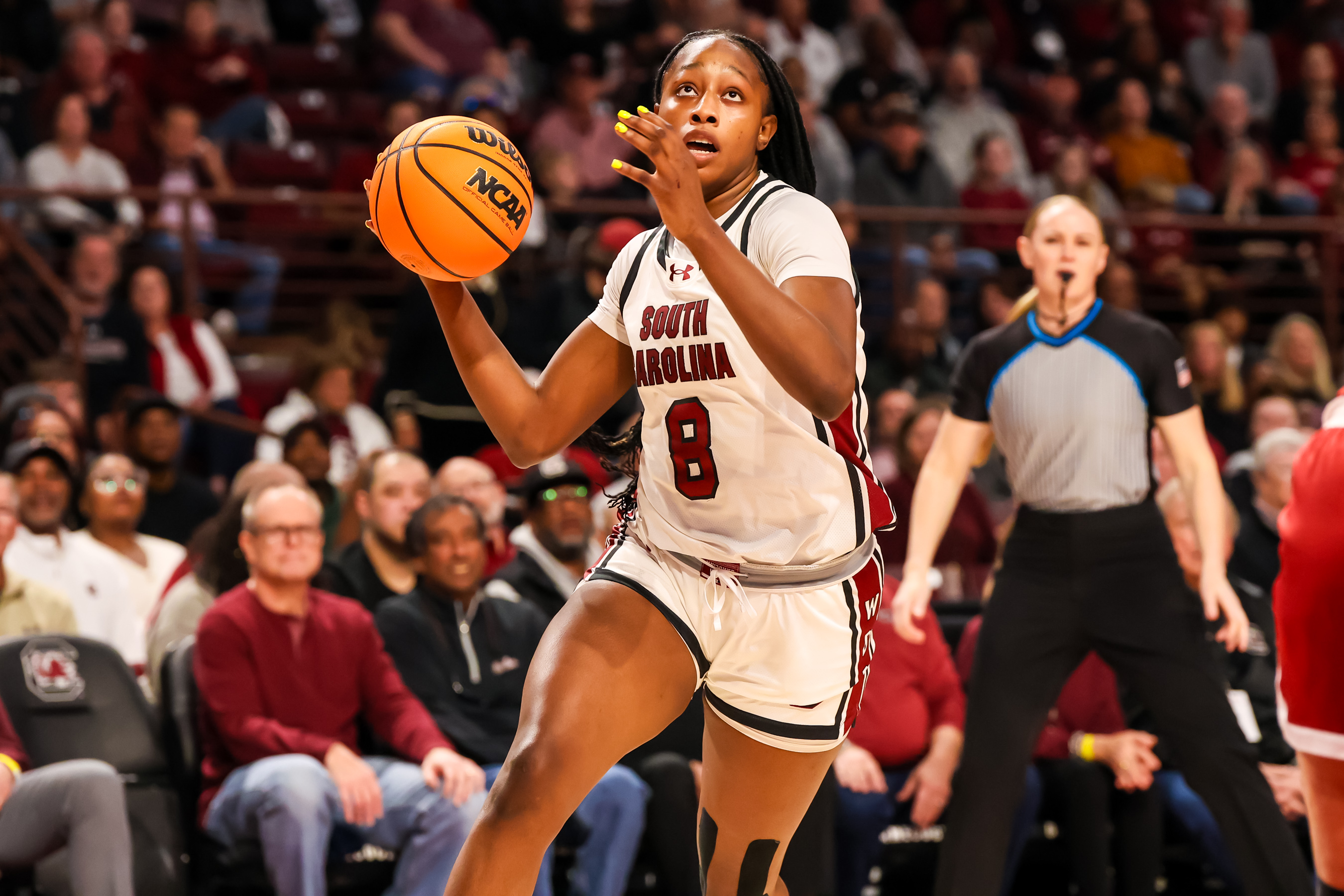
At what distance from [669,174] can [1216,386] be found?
8.16 meters

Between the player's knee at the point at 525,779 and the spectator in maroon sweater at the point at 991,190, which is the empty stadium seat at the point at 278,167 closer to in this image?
the spectator in maroon sweater at the point at 991,190

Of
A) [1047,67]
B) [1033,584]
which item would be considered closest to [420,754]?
Result: [1033,584]

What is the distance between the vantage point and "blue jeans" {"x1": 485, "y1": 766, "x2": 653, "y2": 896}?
5434 mm

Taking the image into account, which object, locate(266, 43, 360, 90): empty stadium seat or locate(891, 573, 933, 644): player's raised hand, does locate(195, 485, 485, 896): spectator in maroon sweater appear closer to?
locate(891, 573, 933, 644): player's raised hand

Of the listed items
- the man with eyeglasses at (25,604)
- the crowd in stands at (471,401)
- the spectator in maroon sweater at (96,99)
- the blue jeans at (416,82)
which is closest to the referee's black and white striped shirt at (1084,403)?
the crowd in stands at (471,401)

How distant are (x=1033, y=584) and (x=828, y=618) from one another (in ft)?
5.56

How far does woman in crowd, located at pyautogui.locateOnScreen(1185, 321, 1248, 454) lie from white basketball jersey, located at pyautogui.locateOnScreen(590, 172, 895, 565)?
7354 millimetres

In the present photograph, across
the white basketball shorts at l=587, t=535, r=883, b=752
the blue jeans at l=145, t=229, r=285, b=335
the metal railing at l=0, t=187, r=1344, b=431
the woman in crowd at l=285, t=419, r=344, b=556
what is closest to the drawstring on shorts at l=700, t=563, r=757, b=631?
the white basketball shorts at l=587, t=535, r=883, b=752

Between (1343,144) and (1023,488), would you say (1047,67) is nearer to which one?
(1343,144)

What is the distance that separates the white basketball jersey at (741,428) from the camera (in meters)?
3.05

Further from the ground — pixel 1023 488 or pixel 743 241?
pixel 743 241

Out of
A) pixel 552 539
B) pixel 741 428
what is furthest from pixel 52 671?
pixel 741 428

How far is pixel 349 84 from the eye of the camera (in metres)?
11.9

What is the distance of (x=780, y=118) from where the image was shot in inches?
130
